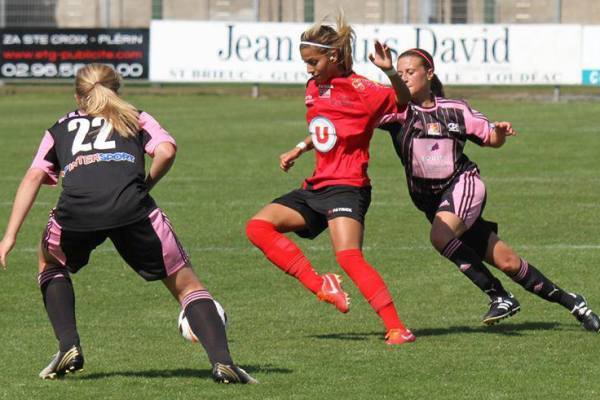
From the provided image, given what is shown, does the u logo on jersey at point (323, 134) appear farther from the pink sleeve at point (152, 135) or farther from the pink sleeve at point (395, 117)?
the pink sleeve at point (152, 135)

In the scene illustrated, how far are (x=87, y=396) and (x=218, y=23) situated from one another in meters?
23.2

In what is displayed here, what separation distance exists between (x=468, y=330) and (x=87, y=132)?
114 inches

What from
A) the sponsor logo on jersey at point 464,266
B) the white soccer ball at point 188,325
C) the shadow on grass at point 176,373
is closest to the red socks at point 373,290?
the sponsor logo on jersey at point 464,266

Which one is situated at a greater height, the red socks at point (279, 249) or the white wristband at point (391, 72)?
the white wristband at point (391, 72)

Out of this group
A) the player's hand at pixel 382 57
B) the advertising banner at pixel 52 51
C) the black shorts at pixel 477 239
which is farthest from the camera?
the advertising banner at pixel 52 51

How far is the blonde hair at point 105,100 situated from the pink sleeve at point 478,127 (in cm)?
235

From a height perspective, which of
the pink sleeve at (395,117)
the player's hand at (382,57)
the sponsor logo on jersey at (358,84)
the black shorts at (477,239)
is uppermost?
the player's hand at (382,57)

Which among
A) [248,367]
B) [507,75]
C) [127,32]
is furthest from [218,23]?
[248,367]

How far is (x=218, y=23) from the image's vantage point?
29.4 m

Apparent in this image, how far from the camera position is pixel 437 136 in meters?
8.48

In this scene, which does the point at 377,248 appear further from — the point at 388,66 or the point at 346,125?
the point at 388,66

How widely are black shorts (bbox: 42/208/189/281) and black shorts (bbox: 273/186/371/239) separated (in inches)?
57.1

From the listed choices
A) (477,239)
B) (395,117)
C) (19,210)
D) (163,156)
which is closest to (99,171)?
(163,156)

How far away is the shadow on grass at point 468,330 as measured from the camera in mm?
8469
